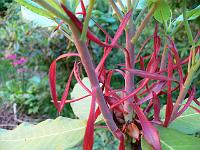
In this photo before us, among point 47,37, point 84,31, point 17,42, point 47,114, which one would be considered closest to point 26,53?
point 17,42

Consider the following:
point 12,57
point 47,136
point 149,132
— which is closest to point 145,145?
point 149,132

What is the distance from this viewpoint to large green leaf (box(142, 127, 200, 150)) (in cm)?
38

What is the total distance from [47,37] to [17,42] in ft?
0.85

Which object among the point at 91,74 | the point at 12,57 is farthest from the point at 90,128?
the point at 12,57

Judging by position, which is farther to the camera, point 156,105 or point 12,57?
point 12,57

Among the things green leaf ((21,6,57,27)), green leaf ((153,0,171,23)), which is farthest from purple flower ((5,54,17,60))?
green leaf ((153,0,171,23))

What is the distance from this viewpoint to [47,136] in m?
0.45

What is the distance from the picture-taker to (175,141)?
1.31 ft

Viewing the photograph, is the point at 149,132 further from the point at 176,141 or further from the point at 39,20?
the point at 39,20

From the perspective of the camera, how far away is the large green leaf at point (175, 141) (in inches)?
15.1

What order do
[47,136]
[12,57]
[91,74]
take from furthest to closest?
[12,57], [47,136], [91,74]

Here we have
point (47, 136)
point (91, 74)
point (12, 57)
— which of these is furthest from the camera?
point (12, 57)

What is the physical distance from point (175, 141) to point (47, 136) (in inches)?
6.0

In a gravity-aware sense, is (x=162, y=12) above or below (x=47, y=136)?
above
